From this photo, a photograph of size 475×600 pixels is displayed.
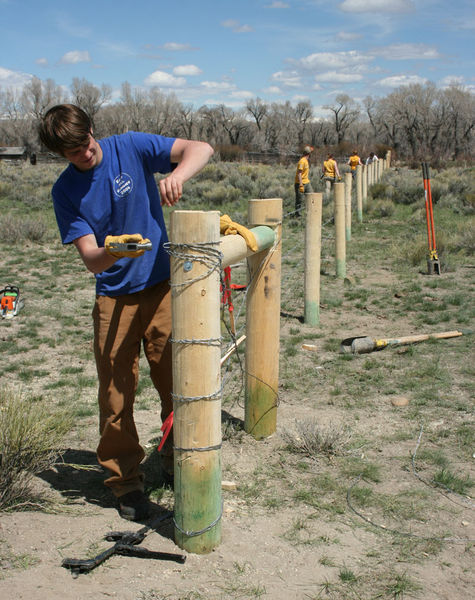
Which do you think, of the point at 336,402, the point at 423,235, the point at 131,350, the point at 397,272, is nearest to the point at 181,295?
the point at 131,350

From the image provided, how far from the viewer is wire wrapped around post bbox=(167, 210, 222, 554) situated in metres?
2.46

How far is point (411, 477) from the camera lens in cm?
345

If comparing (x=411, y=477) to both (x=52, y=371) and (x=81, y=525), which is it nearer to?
(x=81, y=525)

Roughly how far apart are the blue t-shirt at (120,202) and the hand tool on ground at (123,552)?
1.11 metres

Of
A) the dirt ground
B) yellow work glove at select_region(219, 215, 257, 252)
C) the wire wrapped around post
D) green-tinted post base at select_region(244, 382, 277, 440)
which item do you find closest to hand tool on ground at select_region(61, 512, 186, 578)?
the dirt ground

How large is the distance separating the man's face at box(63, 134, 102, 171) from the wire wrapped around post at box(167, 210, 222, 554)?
21.8 inches

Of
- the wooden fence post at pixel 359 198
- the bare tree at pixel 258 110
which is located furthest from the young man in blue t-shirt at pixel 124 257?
the bare tree at pixel 258 110

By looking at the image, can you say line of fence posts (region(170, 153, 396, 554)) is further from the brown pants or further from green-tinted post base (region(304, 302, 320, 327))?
green-tinted post base (region(304, 302, 320, 327))

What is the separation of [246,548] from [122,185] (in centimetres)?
177

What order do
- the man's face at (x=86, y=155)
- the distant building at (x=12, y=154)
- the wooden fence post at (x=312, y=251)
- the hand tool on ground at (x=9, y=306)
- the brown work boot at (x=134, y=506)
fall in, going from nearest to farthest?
the man's face at (x=86, y=155) → the brown work boot at (x=134, y=506) → the wooden fence post at (x=312, y=251) → the hand tool on ground at (x=9, y=306) → the distant building at (x=12, y=154)

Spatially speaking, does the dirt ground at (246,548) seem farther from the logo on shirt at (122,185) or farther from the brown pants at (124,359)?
the logo on shirt at (122,185)

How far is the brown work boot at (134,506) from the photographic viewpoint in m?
2.97

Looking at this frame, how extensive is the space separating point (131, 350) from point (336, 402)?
6.86 feet

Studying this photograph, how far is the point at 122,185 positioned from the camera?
113 inches
